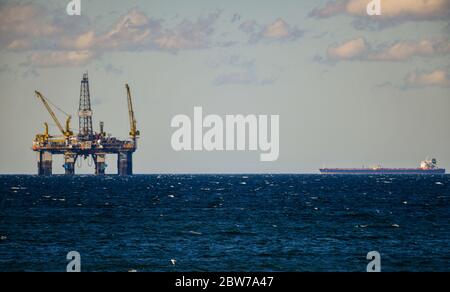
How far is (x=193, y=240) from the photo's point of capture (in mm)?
72562

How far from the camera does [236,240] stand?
238 ft

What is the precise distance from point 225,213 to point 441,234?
33.3 m

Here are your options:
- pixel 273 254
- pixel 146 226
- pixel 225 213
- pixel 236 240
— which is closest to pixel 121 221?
pixel 146 226

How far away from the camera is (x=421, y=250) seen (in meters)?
66.7

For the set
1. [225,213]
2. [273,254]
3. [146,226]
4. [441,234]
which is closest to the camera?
[273,254]

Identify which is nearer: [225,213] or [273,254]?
[273,254]

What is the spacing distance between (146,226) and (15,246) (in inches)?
777
